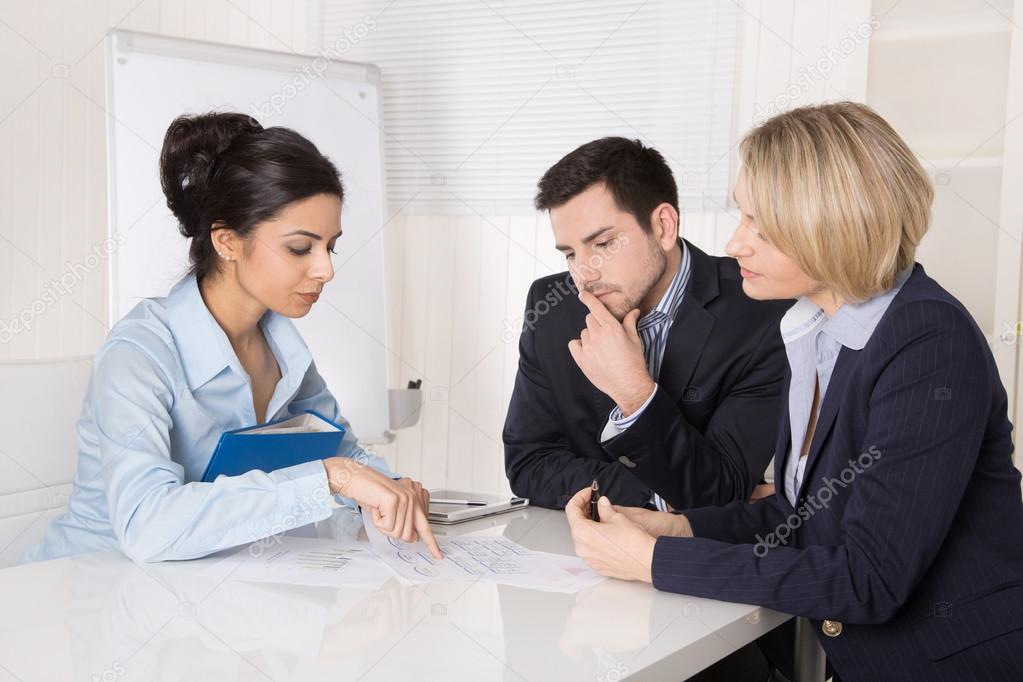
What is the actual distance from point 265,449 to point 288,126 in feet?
5.73

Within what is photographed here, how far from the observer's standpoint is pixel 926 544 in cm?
124

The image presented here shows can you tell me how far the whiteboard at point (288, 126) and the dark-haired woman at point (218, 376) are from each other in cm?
84

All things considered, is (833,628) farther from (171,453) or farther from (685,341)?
(171,453)

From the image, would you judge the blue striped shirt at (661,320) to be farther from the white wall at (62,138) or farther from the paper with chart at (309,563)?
the white wall at (62,138)

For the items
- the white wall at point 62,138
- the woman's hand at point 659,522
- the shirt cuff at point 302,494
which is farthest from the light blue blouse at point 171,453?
the white wall at point 62,138

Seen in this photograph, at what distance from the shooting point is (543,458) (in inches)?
81.7

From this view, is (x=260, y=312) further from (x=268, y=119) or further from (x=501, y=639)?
(x=268, y=119)

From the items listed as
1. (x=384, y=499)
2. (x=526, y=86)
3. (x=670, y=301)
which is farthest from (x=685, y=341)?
(x=526, y=86)

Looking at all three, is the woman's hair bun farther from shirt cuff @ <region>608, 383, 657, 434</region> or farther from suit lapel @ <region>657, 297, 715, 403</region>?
suit lapel @ <region>657, 297, 715, 403</region>

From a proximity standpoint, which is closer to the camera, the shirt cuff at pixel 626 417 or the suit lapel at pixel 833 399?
the suit lapel at pixel 833 399

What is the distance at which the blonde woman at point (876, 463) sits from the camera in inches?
48.9

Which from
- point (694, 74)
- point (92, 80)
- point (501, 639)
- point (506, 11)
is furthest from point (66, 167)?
point (501, 639)

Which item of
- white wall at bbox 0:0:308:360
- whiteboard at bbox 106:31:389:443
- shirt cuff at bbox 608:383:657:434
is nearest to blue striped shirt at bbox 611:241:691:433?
shirt cuff at bbox 608:383:657:434

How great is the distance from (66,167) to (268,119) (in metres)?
1.37
